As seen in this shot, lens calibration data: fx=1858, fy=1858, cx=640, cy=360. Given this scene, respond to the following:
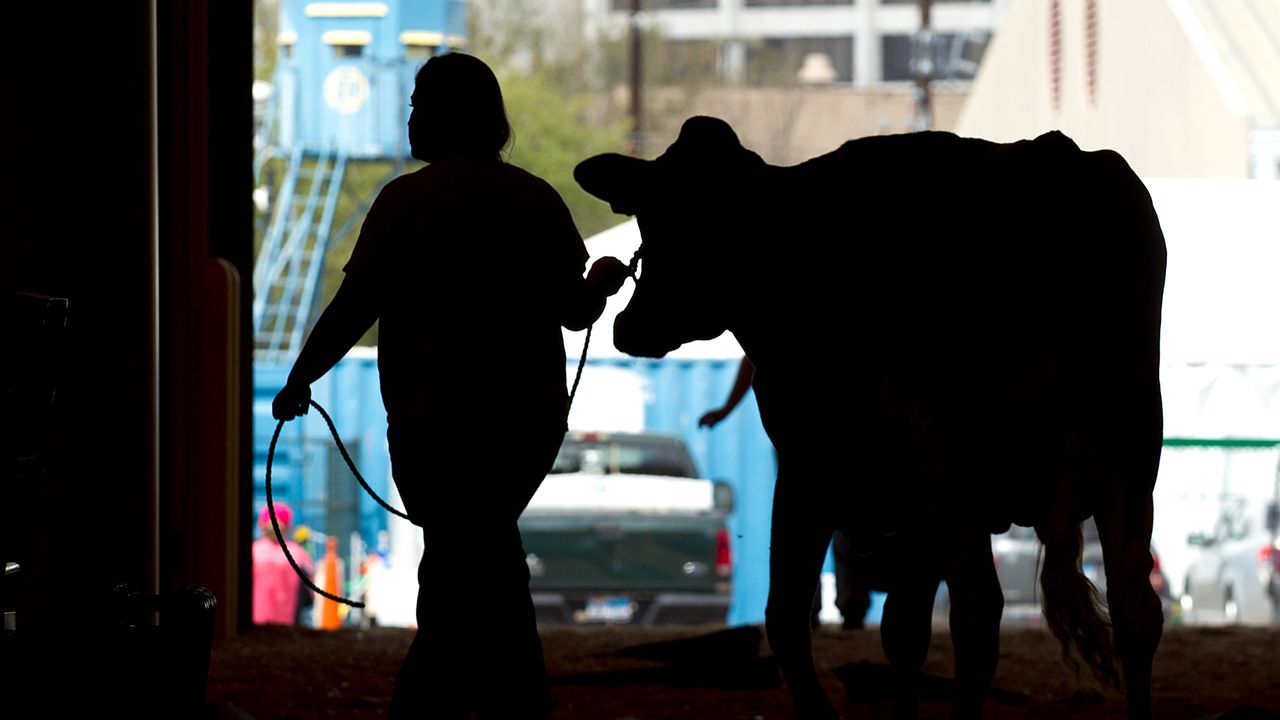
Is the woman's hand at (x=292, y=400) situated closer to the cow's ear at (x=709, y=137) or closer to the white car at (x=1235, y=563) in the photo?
the cow's ear at (x=709, y=137)

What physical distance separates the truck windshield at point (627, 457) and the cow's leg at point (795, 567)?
33.9 feet

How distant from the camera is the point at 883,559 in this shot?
4113mm

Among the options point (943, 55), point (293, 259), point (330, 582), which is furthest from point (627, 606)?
point (943, 55)

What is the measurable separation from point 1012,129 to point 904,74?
2697 centimetres

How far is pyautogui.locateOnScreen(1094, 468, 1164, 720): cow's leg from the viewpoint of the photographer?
146 inches

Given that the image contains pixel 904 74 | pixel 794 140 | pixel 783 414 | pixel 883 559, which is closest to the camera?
pixel 783 414

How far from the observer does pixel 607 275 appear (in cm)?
381

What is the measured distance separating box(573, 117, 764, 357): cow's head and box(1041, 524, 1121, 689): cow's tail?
95 centimetres

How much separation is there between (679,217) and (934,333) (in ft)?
1.87

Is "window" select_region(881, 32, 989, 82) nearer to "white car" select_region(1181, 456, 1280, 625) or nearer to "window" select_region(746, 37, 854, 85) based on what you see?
"window" select_region(746, 37, 854, 85)

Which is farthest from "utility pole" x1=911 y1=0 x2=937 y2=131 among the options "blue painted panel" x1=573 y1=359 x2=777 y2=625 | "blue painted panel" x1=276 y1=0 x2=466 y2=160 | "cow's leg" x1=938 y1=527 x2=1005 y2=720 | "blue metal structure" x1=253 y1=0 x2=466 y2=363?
"cow's leg" x1=938 y1=527 x2=1005 y2=720
